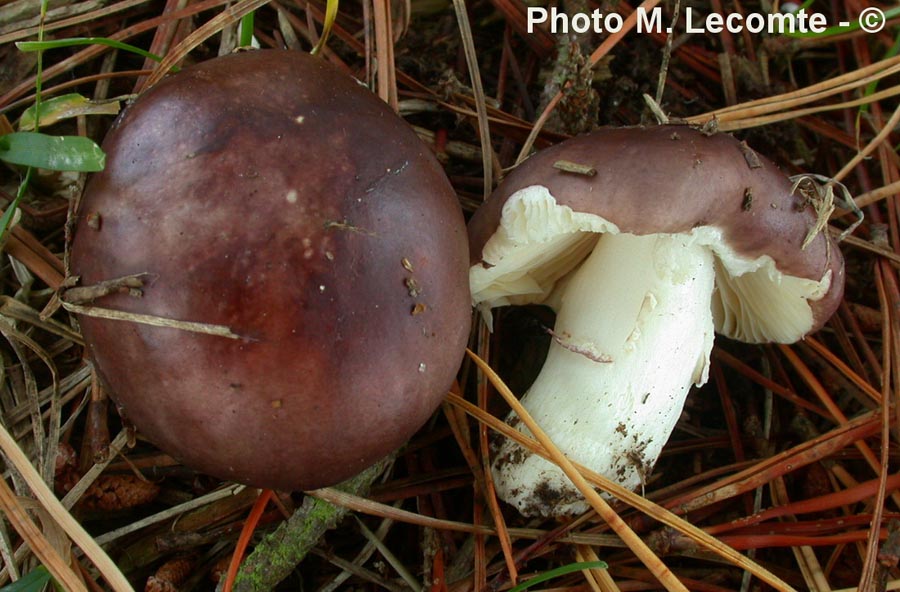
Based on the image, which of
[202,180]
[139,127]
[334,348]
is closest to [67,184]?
[139,127]

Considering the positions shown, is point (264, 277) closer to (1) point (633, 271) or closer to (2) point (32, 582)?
(2) point (32, 582)

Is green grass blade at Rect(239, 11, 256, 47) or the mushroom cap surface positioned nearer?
the mushroom cap surface

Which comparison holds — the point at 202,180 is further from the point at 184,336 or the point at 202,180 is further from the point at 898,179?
the point at 898,179

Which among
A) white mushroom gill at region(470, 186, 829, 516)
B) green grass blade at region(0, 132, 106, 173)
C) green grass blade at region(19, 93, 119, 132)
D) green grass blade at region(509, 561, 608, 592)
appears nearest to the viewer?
green grass blade at region(0, 132, 106, 173)

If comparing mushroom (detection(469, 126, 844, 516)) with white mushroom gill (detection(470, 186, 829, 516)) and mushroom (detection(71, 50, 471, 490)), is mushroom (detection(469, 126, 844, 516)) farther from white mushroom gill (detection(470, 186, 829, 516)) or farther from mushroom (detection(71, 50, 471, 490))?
mushroom (detection(71, 50, 471, 490))

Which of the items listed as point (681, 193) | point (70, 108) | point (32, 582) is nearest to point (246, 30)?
point (70, 108)

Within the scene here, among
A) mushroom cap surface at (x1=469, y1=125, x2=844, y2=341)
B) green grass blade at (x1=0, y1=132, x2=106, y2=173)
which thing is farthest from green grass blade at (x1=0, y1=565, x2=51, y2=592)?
mushroom cap surface at (x1=469, y1=125, x2=844, y2=341)
